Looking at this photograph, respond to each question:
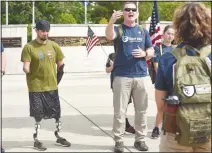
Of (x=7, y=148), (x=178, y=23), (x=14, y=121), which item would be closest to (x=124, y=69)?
(x=7, y=148)

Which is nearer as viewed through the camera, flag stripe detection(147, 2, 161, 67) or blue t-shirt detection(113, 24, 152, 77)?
blue t-shirt detection(113, 24, 152, 77)

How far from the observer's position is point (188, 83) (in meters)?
2.86

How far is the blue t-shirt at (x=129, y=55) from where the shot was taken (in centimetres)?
559

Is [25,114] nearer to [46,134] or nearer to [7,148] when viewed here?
[46,134]

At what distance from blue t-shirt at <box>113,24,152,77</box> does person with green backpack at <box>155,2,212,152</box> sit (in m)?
2.52

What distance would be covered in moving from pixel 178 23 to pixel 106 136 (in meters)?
3.92

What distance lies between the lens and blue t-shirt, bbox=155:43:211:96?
9.77 feet

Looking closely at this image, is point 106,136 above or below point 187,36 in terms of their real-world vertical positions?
below

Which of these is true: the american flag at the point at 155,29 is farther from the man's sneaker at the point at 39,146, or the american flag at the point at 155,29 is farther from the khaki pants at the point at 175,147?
the khaki pants at the point at 175,147

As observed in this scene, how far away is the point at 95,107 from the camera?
1005 centimetres

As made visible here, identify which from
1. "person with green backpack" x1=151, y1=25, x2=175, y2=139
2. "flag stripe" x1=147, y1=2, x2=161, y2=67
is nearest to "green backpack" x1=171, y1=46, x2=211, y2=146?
"person with green backpack" x1=151, y1=25, x2=175, y2=139

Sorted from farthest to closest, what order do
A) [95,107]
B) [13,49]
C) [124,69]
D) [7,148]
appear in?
[13,49] < [95,107] < [7,148] < [124,69]

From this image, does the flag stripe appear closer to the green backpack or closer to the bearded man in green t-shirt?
the bearded man in green t-shirt

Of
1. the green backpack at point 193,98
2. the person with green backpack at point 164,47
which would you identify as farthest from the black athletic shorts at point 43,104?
the green backpack at point 193,98
